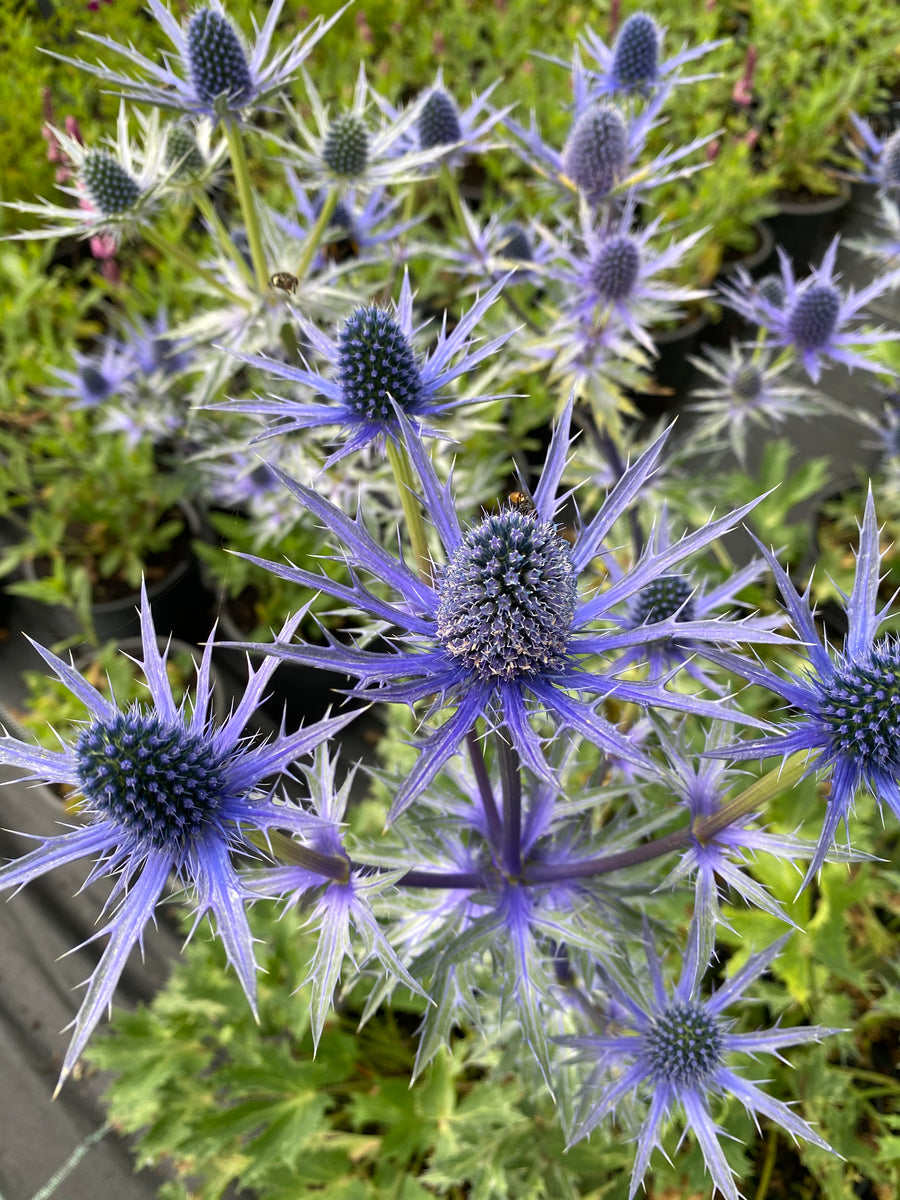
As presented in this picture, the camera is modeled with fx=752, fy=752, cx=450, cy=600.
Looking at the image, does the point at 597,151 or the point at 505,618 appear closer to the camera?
the point at 505,618

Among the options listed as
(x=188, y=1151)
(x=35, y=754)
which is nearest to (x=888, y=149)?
(x=35, y=754)

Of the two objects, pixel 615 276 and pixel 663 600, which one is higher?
pixel 615 276

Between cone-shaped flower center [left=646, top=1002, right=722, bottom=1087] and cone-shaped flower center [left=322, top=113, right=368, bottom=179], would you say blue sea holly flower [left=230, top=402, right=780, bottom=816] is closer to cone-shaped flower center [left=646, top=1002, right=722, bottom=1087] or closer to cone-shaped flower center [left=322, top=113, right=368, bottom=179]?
cone-shaped flower center [left=646, top=1002, right=722, bottom=1087]

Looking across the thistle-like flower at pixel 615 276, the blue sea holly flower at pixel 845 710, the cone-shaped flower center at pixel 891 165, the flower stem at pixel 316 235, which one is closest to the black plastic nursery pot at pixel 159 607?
the flower stem at pixel 316 235

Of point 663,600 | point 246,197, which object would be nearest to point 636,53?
point 246,197

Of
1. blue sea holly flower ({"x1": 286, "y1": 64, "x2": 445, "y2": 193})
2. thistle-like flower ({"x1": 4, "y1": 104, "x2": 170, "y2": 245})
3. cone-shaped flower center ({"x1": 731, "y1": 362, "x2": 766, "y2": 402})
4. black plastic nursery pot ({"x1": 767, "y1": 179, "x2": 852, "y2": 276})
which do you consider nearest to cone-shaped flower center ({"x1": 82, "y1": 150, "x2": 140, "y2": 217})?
thistle-like flower ({"x1": 4, "y1": 104, "x2": 170, "y2": 245})

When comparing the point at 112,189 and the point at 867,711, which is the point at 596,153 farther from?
the point at 867,711

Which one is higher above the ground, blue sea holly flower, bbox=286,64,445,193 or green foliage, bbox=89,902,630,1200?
blue sea holly flower, bbox=286,64,445,193
